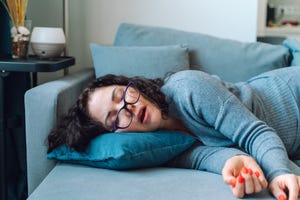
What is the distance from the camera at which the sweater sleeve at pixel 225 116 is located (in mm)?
1139

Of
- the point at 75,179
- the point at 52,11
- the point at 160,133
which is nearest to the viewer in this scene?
the point at 75,179

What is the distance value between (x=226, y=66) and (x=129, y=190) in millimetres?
936

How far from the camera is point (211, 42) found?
1867 mm

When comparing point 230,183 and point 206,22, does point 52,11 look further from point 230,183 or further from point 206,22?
point 230,183

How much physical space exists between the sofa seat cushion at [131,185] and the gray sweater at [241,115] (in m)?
0.10

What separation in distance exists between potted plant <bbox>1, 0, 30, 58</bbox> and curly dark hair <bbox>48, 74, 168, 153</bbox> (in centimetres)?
50

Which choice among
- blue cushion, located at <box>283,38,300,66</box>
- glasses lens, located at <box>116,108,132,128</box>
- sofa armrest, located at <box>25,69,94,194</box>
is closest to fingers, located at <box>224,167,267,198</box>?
glasses lens, located at <box>116,108,132,128</box>

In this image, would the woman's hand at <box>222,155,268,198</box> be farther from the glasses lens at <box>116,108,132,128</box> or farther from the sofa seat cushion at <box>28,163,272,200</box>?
the glasses lens at <box>116,108,132,128</box>

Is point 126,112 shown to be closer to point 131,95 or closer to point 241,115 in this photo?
point 131,95

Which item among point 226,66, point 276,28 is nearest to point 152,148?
point 226,66

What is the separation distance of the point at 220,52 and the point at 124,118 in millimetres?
756

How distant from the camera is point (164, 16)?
6.99ft

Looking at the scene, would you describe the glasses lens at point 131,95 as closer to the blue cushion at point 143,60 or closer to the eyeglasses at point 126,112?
the eyeglasses at point 126,112

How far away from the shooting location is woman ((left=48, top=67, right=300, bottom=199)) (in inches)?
45.7
